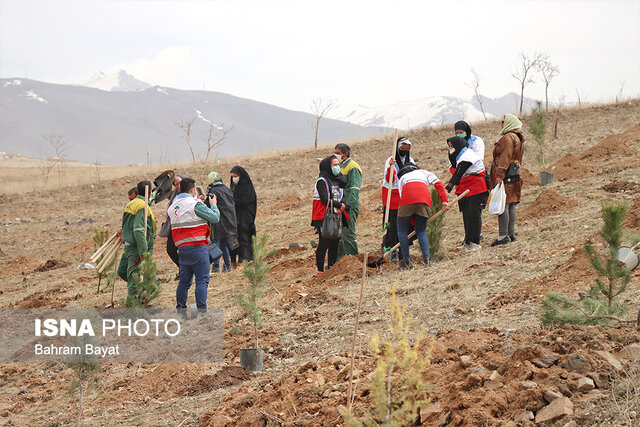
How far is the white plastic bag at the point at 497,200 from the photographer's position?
27.5 ft

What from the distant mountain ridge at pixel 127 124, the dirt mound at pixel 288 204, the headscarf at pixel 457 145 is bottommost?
the dirt mound at pixel 288 204

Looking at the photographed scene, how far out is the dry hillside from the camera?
145 inches

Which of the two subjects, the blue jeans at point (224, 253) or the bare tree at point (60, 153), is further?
the bare tree at point (60, 153)

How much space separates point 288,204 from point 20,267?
7.19 metres

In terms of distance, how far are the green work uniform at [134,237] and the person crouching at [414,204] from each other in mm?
3252

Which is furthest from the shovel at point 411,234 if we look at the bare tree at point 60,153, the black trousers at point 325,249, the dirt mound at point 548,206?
the bare tree at point 60,153

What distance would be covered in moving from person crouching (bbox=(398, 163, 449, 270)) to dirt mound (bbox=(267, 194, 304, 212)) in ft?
33.5

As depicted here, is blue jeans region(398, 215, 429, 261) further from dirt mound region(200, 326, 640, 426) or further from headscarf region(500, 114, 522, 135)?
dirt mound region(200, 326, 640, 426)

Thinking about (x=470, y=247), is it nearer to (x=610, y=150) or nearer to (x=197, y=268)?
(x=197, y=268)

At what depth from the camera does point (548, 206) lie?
10.7 m

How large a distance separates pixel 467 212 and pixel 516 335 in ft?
14.5

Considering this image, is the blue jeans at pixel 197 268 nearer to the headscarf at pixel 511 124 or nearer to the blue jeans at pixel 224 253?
the blue jeans at pixel 224 253

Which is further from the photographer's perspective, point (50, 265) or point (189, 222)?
point (50, 265)

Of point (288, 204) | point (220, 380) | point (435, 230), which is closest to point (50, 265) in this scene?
point (288, 204)
